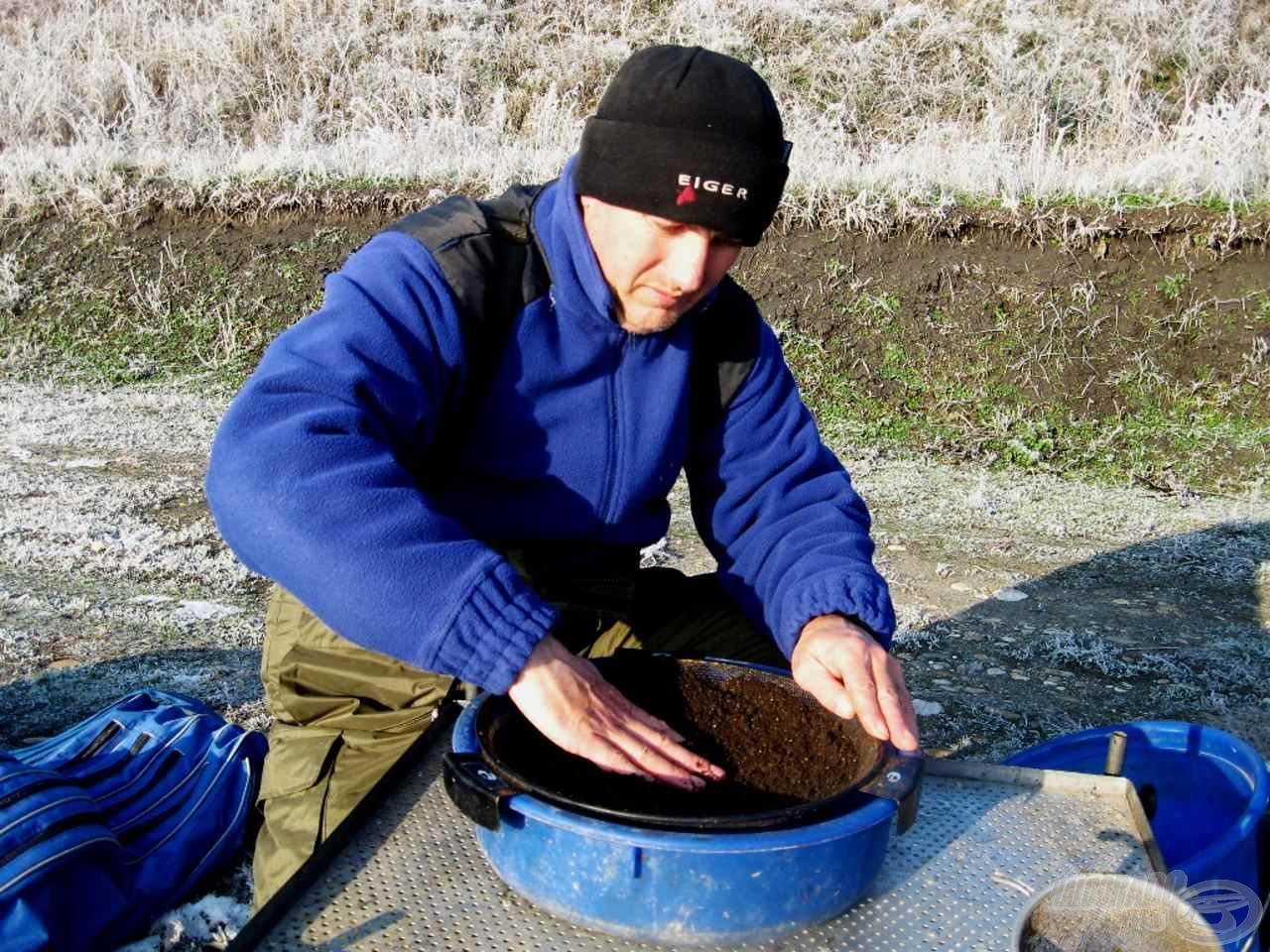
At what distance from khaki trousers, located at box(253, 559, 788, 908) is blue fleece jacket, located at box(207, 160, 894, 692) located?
126 millimetres

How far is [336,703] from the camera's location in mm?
2311

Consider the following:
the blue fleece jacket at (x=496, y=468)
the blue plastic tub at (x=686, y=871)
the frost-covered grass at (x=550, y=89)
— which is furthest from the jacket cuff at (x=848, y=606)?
the frost-covered grass at (x=550, y=89)

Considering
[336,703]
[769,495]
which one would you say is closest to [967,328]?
[769,495]

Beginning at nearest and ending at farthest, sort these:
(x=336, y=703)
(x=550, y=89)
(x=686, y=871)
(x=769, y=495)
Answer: (x=686, y=871) < (x=336, y=703) < (x=769, y=495) < (x=550, y=89)

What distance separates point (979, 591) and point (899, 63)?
704 cm

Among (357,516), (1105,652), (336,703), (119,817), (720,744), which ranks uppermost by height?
(357,516)

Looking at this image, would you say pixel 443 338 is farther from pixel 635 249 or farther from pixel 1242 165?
pixel 1242 165

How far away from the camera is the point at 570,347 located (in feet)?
7.15

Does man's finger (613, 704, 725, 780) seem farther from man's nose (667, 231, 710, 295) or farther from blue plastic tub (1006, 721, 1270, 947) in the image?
blue plastic tub (1006, 721, 1270, 947)

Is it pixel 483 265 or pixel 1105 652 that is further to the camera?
pixel 1105 652

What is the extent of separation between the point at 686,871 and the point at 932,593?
10.0 ft

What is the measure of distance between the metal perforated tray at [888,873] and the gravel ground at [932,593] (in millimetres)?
999

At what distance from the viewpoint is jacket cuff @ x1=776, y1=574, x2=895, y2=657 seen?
2.06 m

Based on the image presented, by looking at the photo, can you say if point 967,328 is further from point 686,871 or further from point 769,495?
point 686,871
